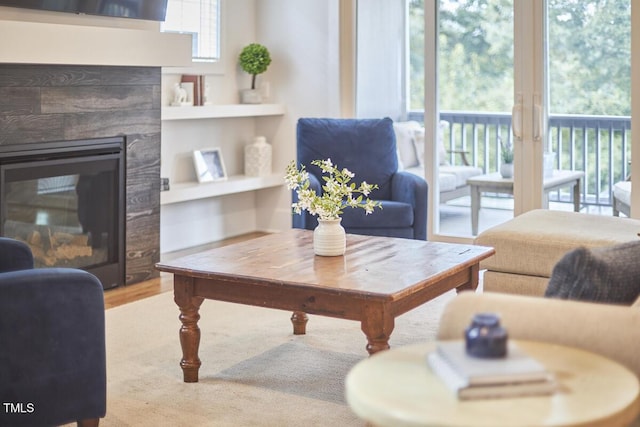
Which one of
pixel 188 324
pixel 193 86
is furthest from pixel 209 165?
pixel 188 324

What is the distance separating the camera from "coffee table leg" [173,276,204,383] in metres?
3.58

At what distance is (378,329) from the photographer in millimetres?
3129

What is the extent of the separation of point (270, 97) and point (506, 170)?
6.21ft

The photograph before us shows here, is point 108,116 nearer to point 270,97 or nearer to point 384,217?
point 384,217

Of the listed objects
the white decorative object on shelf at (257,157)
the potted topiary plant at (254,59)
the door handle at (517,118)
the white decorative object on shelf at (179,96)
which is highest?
the potted topiary plant at (254,59)

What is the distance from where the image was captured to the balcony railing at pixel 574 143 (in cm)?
589

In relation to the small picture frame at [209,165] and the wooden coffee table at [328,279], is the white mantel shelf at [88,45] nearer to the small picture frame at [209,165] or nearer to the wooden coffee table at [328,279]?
the small picture frame at [209,165]

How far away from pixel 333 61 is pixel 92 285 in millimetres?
4203

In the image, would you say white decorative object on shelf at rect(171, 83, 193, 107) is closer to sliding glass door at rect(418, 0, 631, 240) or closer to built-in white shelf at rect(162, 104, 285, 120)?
built-in white shelf at rect(162, 104, 285, 120)

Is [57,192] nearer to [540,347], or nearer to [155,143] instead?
[155,143]

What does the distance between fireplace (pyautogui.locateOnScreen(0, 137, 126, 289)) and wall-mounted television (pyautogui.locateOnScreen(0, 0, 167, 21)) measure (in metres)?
0.68

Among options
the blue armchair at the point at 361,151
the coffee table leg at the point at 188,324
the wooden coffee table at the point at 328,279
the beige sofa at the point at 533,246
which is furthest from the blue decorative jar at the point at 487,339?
the blue armchair at the point at 361,151

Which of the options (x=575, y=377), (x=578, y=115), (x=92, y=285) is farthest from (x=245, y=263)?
(x=578, y=115)

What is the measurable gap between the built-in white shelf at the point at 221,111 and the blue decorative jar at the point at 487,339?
14.3 ft
